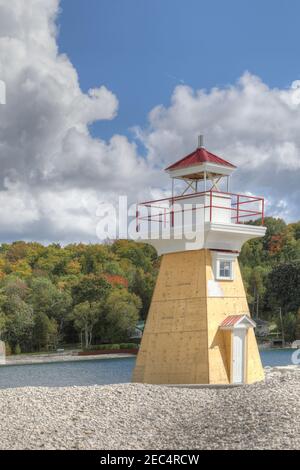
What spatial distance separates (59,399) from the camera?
16516 millimetres

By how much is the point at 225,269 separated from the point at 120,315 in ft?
169

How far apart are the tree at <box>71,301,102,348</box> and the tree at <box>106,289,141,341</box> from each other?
53.7 inches

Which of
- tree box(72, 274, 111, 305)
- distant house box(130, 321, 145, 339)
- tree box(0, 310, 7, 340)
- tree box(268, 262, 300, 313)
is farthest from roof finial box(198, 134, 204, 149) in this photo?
tree box(268, 262, 300, 313)

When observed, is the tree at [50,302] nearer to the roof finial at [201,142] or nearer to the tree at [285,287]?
the tree at [285,287]

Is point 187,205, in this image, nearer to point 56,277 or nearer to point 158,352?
point 158,352

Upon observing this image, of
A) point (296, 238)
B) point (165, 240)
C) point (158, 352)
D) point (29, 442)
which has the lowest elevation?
point (29, 442)

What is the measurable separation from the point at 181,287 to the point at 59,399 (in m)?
5.28

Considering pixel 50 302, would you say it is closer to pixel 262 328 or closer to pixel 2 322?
pixel 2 322

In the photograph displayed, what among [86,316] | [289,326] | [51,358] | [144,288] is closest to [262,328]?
[289,326]

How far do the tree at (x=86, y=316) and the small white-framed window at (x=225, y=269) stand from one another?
49490 millimetres
